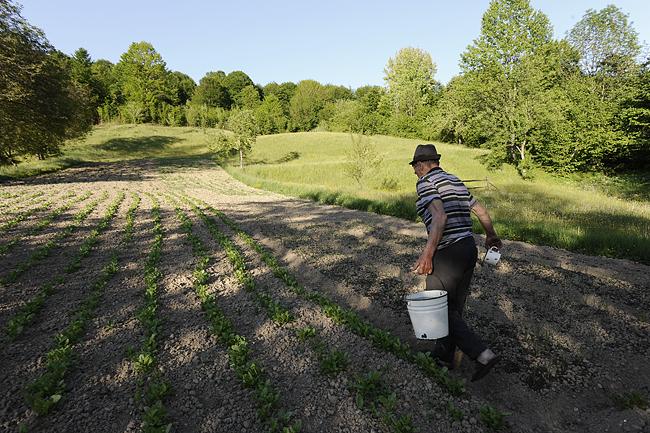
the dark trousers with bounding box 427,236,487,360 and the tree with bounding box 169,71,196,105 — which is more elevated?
the tree with bounding box 169,71,196,105

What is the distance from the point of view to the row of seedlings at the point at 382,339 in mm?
3705

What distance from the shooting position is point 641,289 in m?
6.26

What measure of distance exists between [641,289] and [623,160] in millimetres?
36689

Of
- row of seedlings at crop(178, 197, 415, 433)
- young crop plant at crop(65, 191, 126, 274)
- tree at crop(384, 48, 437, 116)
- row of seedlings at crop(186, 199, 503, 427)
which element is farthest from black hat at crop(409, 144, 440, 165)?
tree at crop(384, 48, 437, 116)

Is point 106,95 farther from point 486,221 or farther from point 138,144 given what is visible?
point 486,221

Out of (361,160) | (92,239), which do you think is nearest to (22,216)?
(92,239)

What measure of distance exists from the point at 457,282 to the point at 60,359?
16.9 ft

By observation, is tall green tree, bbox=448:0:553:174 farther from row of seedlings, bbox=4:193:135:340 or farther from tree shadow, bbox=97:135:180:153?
tree shadow, bbox=97:135:180:153

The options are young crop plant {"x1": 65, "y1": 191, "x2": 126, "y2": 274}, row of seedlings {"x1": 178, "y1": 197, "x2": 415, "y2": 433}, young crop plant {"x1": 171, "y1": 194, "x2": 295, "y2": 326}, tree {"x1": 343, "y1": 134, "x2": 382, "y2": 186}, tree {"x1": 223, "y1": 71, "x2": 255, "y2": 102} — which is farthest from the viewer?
tree {"x1": 223, "y1": 71, "x2": 255, "y2": 102}

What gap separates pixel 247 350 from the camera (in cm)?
460

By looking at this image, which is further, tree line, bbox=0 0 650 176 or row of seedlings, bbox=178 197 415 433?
tree line, bbox=0 0 650 176

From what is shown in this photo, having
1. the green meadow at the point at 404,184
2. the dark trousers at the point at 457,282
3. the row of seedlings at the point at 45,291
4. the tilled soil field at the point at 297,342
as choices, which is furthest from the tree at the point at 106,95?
the dark trousers at the point at 457,282

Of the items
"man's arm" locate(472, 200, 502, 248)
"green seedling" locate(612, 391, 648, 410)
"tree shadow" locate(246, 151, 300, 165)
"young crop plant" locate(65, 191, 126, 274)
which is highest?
"man's arm" locate(472, 200, 502, 248)

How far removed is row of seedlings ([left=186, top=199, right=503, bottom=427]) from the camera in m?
3.71
